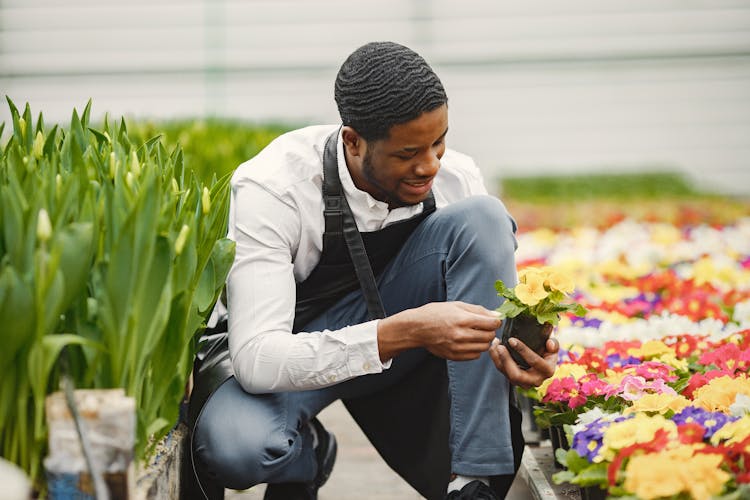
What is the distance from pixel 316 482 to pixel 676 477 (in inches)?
51.2

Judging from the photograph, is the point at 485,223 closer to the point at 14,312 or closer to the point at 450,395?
the point at 450,395

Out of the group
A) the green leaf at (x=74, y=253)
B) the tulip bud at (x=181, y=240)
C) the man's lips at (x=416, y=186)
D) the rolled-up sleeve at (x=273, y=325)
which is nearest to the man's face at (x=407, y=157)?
the man's lips at (x=416, y=186)

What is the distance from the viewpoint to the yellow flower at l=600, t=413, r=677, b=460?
2195mm

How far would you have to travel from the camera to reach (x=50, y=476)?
1.88m

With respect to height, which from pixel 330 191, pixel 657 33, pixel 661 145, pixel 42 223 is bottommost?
pixel 661 145

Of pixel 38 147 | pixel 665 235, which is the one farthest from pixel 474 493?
pixel 665 235

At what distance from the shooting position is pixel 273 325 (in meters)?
2.54

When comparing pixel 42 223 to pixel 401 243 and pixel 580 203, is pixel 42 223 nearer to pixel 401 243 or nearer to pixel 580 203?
pixel 401 243

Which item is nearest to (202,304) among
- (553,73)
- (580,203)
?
(580,203)

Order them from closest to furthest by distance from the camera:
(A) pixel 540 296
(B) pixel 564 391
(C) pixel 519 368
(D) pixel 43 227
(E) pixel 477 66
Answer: (D) pixel 43 227 → (A) pixel 540 296 → (C) pixel 519 368 → (B) pixel 564 391 → (E) pixel 477 66

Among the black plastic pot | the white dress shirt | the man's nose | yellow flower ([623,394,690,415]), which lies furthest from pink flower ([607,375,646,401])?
the man's nose

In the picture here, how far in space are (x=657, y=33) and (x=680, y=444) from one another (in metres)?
9.00

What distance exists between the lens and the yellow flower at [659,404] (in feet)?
8.16

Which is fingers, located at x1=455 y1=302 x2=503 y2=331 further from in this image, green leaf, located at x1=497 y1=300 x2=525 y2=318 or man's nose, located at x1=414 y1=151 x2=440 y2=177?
man's nose, located at x1=414 y1=151 x2=440 y2=177
